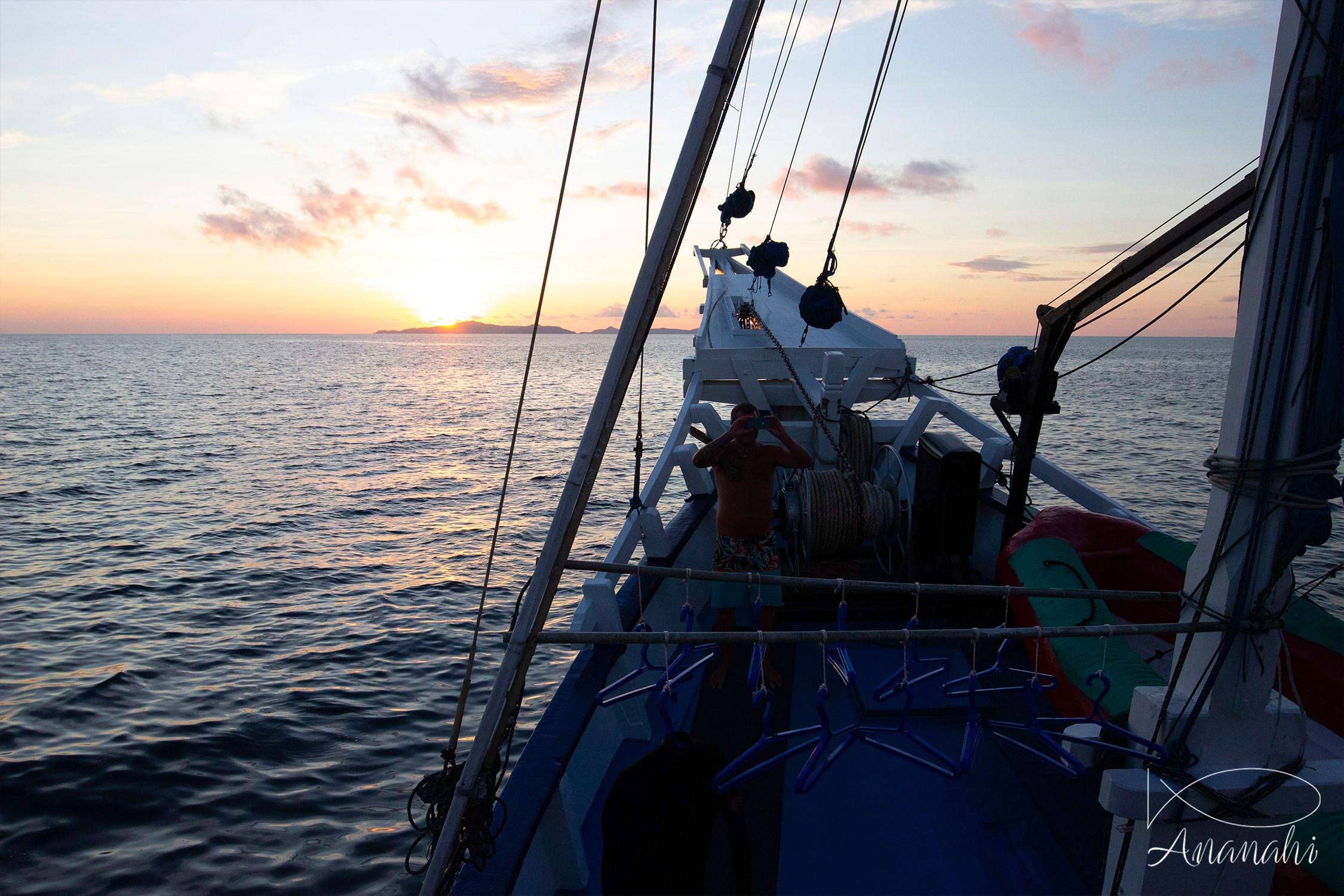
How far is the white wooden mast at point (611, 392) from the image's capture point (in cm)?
214

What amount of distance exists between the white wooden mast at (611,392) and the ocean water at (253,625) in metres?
5.22

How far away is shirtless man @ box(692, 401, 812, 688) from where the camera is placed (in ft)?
17.1

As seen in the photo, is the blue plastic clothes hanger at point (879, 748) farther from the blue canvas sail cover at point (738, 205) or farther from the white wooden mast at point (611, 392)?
the blue canvas sail cover at point (738, 205)

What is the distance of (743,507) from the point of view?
5.34m

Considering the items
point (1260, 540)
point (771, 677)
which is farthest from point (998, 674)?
point (1260, 540)

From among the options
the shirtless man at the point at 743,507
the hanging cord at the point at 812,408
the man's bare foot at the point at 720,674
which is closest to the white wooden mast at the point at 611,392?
the shirtless man at the point at 743,507

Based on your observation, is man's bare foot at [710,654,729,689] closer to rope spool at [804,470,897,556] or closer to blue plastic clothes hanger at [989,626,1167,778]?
rope spool at [804,470,897,556]

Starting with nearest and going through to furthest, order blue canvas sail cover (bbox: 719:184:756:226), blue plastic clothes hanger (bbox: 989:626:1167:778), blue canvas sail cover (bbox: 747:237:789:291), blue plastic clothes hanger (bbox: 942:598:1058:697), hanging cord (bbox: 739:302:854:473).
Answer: blue plastic clothes hanger (bbox: 989:626:1167:778)
blue plastic clothes hanger (bbox: 942:598:1058:697)
hanging cord (bbox: 739:302:854:473)
blue canvas sail cover (bbox: 747:237:789:291)
blue canvas sail cover (bbox: 719:184:756:226)

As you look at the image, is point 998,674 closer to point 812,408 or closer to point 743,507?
point 743,507

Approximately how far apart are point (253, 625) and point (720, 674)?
30.5 ft

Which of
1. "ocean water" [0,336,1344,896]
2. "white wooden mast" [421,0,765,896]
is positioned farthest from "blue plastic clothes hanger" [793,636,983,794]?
"ocean water" [0,336,1344,896]

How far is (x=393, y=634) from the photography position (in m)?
11.2

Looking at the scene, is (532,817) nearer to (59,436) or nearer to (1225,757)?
(1225,757)

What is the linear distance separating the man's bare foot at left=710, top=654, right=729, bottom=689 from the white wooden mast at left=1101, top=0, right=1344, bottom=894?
2847 millimetres
